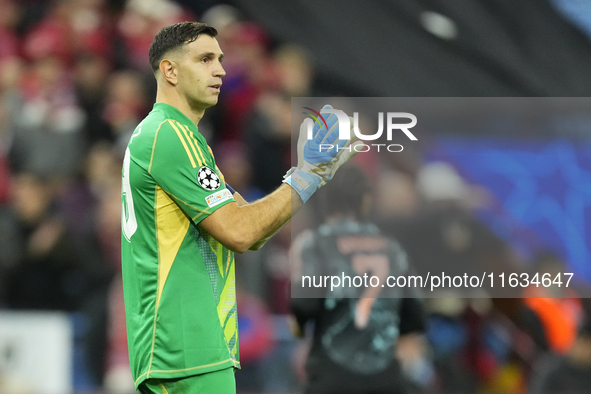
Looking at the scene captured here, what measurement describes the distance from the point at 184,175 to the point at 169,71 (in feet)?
1.46

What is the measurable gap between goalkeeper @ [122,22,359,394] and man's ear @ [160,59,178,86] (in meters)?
0.11

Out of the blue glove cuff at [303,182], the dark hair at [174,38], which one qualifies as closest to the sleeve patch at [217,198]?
the blue glove cuff at [303,182]

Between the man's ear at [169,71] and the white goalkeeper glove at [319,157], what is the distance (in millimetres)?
516

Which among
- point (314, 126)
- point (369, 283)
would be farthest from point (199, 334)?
point (369, 283)

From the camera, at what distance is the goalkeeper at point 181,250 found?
2.74 metres

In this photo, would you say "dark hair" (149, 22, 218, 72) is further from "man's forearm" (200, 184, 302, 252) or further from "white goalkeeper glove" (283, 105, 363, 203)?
"man's forearm" (200, 184, 302, 252)

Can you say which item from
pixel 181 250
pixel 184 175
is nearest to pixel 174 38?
pixel 184 175

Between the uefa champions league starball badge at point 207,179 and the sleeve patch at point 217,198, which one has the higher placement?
the uefa champions league starball badge at point 207,179

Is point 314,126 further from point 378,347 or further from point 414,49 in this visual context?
point 414,49

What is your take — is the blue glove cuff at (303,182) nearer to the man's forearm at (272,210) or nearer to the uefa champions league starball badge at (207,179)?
the man's forearm at (272,210)

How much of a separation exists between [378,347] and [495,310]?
1.42m

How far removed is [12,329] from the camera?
6.66 m

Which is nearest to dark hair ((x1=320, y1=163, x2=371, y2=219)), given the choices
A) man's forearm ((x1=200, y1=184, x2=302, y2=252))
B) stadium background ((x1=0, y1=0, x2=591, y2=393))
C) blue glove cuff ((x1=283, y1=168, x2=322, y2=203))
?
stadium background ((x1=0, y1=0, x2=591, y2=393))

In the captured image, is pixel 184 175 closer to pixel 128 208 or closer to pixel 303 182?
pixel 128 208
